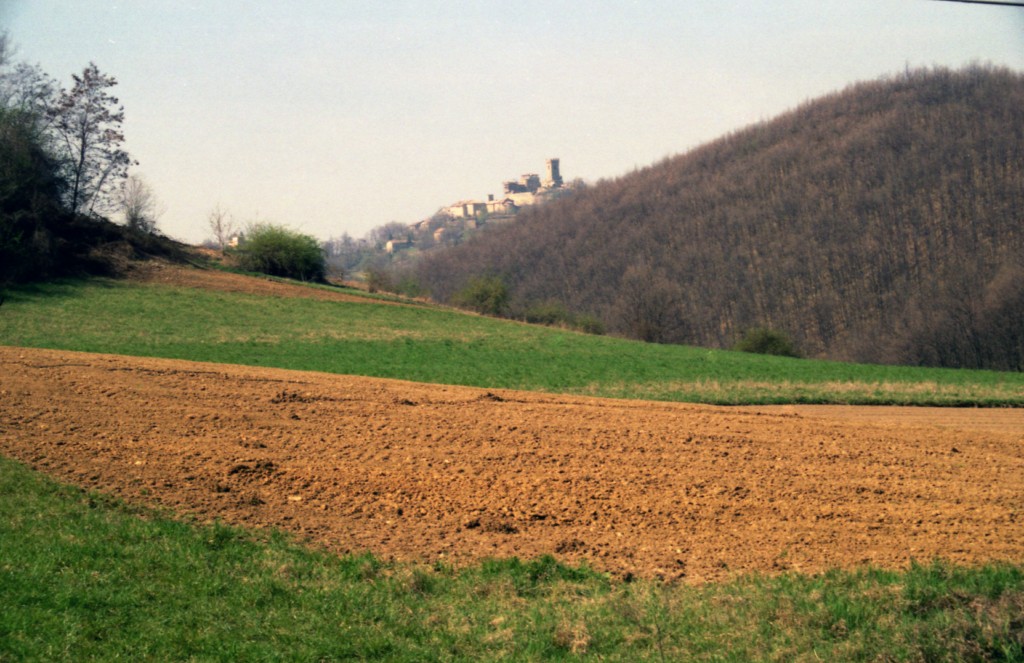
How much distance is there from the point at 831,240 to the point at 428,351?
6958cm

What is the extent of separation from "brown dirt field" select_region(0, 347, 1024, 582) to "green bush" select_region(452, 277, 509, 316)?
5559 cm

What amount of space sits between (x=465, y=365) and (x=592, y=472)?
20.7 meters

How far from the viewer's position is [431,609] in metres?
7.32

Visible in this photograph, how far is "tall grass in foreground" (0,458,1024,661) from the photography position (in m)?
6.20

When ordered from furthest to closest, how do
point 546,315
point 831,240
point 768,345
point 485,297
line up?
1. point 831,240
2. point 546,315
3. point 485,297
4. point 768,345

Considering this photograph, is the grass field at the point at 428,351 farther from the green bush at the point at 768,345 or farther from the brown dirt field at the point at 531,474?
the green bush at the point at 768,345

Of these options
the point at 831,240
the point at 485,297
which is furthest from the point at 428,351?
the point at 831,240

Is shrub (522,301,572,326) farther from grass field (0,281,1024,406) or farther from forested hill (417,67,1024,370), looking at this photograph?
grass field (0,281,1024,406)

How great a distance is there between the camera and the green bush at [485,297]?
72000 millimetres

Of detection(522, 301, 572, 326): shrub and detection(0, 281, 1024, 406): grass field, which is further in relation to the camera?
detection(522, 301, 572, 326): shrub

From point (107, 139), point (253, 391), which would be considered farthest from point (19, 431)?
point (107, 139)

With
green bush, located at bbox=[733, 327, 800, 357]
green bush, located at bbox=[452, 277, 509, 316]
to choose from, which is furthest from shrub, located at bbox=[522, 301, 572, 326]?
green bush, located at bbox=[733, 327, 800, 357]

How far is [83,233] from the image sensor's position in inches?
1960

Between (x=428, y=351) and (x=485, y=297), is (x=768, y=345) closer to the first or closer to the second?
(x=485, y=297)
